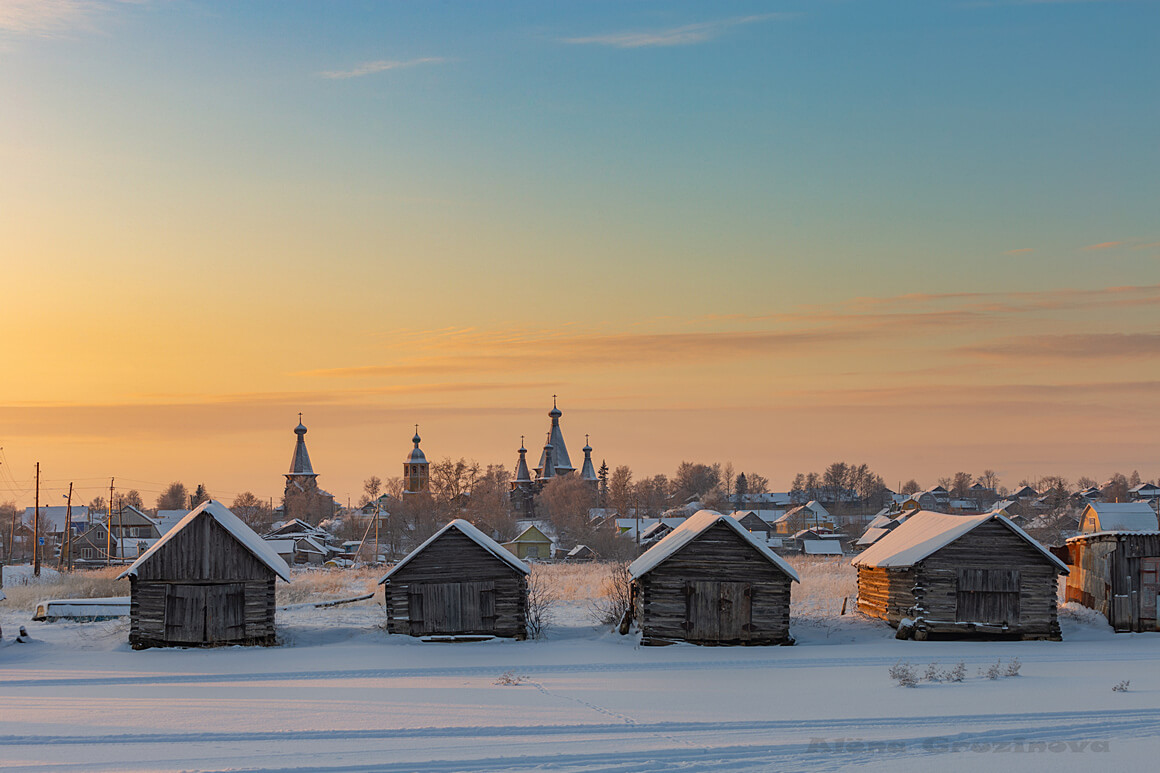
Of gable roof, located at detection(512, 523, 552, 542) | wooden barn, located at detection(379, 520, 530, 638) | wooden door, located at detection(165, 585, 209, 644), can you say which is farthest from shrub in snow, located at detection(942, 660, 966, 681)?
gable roof, located at detection(512, 523, 552, 542)

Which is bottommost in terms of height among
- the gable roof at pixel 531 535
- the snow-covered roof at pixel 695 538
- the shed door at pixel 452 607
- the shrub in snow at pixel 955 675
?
the gable roof at pixel 531 535

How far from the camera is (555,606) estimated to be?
44.6 metres

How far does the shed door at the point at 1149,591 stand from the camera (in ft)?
119

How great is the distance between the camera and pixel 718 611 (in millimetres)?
33875

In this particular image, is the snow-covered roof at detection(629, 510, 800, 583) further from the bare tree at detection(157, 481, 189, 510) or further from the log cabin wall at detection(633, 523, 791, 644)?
the bare tree at detection(157, 481, 189, 510)

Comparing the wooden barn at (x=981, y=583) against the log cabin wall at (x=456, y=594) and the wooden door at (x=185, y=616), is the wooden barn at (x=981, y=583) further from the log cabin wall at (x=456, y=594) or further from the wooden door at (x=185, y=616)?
the wooden door at (x=185, y=616)

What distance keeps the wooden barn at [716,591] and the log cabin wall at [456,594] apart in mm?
4283

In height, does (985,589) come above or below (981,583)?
below

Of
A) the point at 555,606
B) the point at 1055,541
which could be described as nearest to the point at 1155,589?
the point at 555,606

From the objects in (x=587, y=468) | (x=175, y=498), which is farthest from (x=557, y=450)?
(x=175, y=498)

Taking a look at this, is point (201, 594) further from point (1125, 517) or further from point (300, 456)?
point (300, 456)

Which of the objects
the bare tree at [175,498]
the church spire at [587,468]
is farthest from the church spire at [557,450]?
the bare tree at [175,498]

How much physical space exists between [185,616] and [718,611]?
17.0 meters

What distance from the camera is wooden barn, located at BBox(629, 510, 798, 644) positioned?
33781 millimetres
